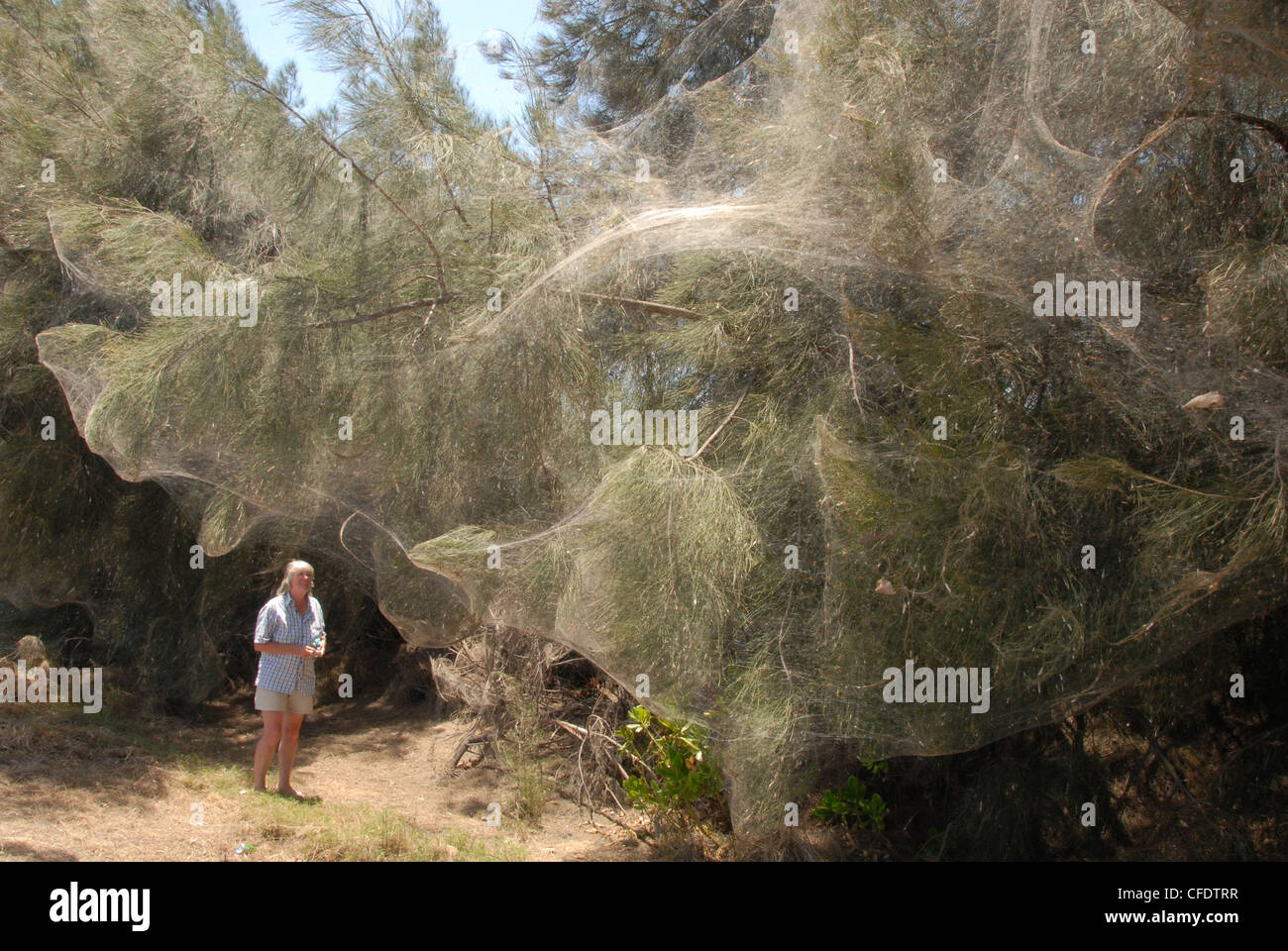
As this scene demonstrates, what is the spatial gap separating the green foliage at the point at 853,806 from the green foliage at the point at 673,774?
533 millimetres

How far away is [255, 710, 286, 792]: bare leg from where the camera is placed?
491 cm

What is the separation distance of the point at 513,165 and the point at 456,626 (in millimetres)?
2529

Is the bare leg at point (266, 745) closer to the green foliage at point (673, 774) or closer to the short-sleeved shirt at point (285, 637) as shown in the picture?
the short-sleeved shirt at point (285, 637)

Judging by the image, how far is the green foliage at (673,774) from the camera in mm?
4625

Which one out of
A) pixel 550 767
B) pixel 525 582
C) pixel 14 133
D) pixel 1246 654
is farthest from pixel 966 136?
pixel 14 133

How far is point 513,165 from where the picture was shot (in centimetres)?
487

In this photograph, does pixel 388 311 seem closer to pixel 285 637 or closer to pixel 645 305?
pixel 645 305

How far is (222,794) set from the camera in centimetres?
500

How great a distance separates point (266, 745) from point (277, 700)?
0.29 meters

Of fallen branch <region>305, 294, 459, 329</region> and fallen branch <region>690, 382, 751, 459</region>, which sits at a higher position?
fallen branch <region>305, 294, 459, 329</region>

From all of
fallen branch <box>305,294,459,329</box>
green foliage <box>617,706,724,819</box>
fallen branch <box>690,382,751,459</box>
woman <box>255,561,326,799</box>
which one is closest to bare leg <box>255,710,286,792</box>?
woman <box>255,561,326,799</box>

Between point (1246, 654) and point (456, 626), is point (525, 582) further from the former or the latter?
point (1246, 654)

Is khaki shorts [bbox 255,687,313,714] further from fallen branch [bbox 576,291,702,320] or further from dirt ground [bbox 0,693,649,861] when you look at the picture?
fallen branch [bbox 576,291,702,320]

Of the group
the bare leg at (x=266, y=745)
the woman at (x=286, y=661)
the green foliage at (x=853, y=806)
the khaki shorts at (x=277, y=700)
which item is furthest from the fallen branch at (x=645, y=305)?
the bare leg at (x=266, y=745)
